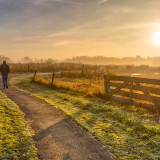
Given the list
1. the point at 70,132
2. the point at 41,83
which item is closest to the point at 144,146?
the point at 70,132

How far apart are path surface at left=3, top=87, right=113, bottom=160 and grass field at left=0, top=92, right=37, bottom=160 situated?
0.22 meters

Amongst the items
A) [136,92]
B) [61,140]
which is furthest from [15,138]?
[136,92]

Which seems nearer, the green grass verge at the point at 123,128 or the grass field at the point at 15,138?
the grass field at the point at 15,138

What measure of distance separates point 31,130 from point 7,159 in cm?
191

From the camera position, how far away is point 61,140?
562 cm

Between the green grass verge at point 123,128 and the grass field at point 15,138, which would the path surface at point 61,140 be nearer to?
the grass field at point 15,138

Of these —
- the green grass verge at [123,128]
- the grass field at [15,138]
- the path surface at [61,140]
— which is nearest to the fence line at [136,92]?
the green grass verge at [123,128]

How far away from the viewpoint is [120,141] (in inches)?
223

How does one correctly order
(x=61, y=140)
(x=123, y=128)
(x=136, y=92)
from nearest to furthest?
(x=61, y=140)
(x=123, y=128)
(x=136, y=92)

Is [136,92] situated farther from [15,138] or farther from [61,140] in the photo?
[15,138]

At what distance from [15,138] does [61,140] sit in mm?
1368

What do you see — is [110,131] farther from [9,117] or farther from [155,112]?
[9,117]

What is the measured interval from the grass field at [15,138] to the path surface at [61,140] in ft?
0.73

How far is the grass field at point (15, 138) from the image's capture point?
468cm
